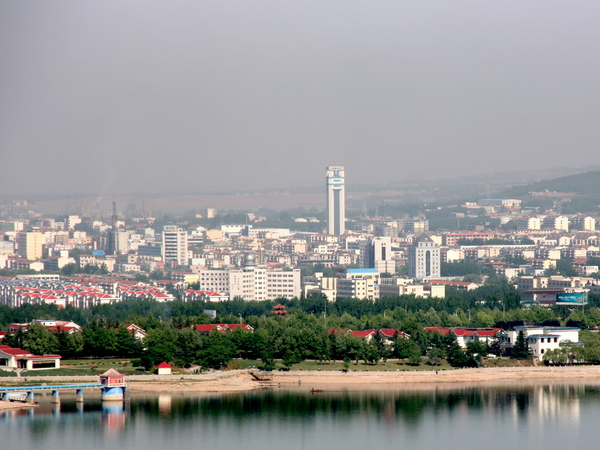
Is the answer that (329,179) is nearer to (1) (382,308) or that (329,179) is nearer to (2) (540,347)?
(1) (382,308)

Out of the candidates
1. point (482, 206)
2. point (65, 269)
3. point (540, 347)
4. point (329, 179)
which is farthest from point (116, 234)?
→ point (540, 347)

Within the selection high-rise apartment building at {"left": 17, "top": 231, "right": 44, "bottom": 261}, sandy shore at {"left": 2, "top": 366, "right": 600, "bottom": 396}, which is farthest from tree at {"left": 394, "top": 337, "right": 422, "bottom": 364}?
high-rise apartment building at {"left": 17, "top": 231, "right": 44, "bottom": 261}

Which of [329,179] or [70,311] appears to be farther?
[329,179]

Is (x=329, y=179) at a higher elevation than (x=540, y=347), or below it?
higher

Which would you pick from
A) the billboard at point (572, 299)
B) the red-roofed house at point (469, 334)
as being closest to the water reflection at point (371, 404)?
the red-roofed house at point (469, 334)

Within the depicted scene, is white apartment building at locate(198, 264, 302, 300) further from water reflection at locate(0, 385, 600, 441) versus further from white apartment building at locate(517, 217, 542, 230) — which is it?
white apartment building at locate(517, 217, 542, 230)

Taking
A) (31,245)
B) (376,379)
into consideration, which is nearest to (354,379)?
(376,379)
